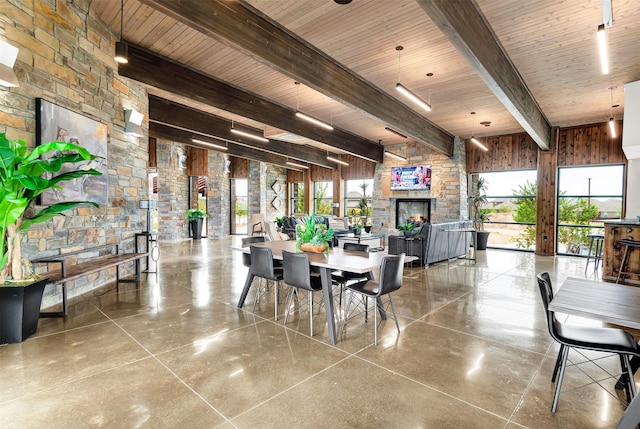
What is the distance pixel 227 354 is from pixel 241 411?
0.81m

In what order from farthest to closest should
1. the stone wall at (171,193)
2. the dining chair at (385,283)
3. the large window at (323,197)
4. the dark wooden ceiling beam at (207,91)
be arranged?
the large window at (323,197)
the stone wall at (171,193)
the dark wooden ceiling beam at (207,91)
the dining chair at (385,283)

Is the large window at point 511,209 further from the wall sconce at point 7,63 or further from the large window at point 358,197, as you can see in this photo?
the wall sconce at point 7,63

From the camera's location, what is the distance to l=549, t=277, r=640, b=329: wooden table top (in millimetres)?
1653

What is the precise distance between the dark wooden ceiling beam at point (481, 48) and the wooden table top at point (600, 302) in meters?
2.63

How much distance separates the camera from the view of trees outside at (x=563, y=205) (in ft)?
A: 28.2

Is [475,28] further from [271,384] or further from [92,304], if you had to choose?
[92,304]

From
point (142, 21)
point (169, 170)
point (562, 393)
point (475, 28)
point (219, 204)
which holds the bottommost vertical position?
point (562, 393)

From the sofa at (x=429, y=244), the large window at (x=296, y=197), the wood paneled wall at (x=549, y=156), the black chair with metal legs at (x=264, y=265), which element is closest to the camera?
the black chair with metal legs at (x=264, y=265)

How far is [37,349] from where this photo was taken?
2756 mm

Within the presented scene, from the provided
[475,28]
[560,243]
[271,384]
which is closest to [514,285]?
[475,28]

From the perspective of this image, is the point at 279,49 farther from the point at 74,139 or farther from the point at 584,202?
the point at 584,202

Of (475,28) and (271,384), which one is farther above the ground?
(475,28)

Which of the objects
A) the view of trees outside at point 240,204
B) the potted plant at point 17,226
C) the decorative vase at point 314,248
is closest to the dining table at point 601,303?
the decorative vase at point 314,248

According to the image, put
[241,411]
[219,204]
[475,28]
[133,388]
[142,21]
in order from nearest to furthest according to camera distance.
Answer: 1. [241,411]
2. [133,388]
3. [475,28]
4. [142,21]
5. [219,204]
